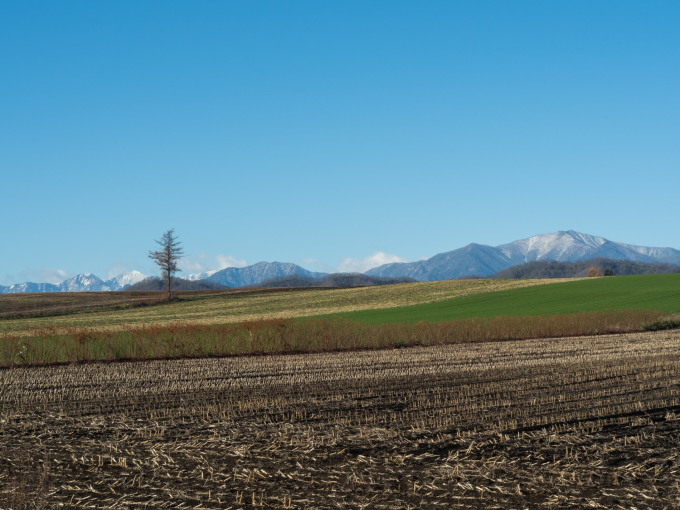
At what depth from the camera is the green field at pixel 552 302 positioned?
53.1 meters

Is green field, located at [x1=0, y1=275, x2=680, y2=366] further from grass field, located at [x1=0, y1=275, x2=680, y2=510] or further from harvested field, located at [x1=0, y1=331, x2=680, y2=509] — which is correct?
harvested field, located at [x1=0, y1=331, x2=680, y2=509]

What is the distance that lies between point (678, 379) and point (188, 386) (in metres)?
14.2

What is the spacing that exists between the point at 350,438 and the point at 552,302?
50.8 metres

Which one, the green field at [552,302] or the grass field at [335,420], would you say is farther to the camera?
the green field at [552,302]

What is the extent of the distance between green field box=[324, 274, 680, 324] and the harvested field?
27488 millimetres

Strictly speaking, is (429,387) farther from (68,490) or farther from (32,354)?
(32,354)

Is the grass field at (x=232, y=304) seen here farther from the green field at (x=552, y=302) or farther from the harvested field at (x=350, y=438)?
the harvested field at (x=350, y=438)

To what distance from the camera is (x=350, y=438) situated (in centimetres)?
1354

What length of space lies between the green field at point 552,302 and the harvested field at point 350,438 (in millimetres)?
27488

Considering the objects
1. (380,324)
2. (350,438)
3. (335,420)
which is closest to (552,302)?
(380,324)

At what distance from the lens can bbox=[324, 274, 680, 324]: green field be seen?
2092 inches

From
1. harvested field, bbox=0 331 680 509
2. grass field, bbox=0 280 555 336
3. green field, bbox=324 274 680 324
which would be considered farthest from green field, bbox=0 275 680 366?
harvested field, bbox=0 331 680 509

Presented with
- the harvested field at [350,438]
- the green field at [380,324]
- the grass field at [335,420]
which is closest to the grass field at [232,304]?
the green field at [380,324]

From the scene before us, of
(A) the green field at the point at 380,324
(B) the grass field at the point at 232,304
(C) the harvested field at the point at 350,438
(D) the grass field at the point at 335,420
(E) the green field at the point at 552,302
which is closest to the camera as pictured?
(C) the harvested field at the point at 350,438
